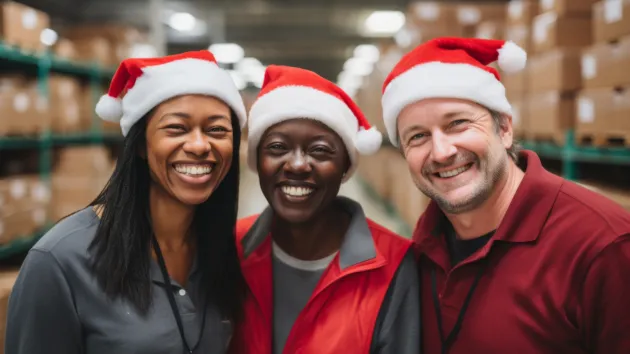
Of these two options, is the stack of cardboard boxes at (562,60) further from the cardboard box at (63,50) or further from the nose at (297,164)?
the cardboard box at (63,50)

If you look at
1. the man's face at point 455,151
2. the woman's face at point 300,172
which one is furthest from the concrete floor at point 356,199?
the man's face at point 455,151

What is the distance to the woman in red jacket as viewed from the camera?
1.61 metres

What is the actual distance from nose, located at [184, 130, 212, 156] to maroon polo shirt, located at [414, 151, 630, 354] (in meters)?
0.83

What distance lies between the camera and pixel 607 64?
9.25 ft

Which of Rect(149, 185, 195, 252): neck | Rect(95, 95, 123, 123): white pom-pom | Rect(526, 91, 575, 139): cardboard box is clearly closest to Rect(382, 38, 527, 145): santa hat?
Rect(149, 185, 195, 252): neck

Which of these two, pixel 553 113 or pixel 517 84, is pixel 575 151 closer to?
pixel 553 113

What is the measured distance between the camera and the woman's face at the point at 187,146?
59.6 inches

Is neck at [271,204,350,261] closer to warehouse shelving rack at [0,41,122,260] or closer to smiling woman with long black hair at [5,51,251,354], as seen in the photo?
smiling woman with long black hair at [5,51,251,354]

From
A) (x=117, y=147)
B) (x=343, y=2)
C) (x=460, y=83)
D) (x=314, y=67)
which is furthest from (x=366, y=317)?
(x=314, y=67)

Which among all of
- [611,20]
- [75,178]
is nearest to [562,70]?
[611,20]

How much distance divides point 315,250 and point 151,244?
1.84ft

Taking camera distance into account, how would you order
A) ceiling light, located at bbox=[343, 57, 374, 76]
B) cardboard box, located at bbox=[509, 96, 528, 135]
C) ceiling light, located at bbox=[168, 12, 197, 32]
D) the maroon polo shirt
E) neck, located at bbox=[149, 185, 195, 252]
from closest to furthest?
1. the maroon polo shirt
2. neck, located at bbox=[149, 185, 195, 252]
3. cardboard box, located at bbox=[509, 96, 528, 135]
4. ceiling light, located at bbox=[168, 12, 197, 32]
5. ceiling light, located at bbox=[343, 57, 374, 76]

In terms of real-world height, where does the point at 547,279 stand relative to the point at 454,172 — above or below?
below

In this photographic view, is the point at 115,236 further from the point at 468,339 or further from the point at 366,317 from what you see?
the point at 468,339
